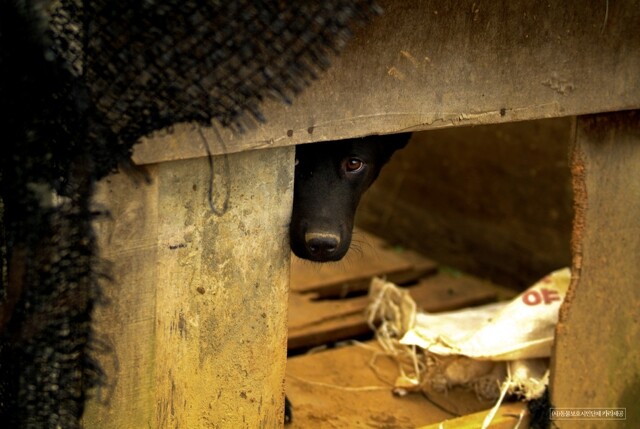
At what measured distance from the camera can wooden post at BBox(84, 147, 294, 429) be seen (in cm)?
197

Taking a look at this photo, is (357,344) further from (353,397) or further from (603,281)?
(603,281)

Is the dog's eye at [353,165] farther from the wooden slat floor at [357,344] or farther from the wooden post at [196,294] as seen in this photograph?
the wooden post at [196,294]

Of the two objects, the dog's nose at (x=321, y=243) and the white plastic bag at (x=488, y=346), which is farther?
the white plastic bag at (x=488, y=346)

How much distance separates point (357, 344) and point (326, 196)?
1198 millimetres

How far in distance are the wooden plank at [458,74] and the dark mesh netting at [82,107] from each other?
94 millimetres

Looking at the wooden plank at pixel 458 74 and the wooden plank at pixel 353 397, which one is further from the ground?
the wooden plank at pixel 458 74

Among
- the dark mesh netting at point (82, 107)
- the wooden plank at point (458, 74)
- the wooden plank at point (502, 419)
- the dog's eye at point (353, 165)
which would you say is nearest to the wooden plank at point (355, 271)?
the dog's eye at point (353, 165)

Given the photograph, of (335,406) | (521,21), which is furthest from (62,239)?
(335,406)

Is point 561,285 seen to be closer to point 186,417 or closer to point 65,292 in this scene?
point 186,417

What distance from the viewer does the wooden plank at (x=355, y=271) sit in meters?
4.52

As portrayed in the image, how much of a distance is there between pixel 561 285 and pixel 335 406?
1.10m

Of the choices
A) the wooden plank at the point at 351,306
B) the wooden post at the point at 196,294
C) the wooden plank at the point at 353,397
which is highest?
the wooden post at the point at 196,294

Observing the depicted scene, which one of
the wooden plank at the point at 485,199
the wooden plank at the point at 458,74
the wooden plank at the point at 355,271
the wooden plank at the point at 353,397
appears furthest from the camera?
the wooden plank at the point at 485,199

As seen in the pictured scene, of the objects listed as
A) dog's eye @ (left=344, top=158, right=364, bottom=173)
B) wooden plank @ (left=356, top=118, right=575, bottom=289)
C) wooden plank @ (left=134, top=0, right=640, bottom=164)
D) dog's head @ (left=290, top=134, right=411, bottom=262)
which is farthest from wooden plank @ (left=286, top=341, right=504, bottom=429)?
wooden plank @ (left=356, top=118, right=575, bottom=289)
